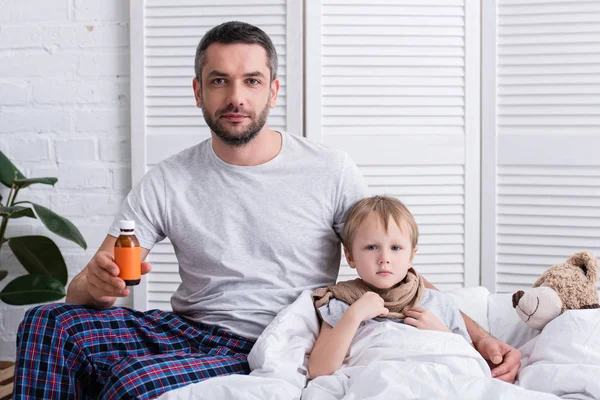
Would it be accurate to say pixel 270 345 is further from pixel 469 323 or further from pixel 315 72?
pixel 315 72

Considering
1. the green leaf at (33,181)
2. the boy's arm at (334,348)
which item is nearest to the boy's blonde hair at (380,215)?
the boy's arm at (334,348)

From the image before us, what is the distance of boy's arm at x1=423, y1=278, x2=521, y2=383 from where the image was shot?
159 cm

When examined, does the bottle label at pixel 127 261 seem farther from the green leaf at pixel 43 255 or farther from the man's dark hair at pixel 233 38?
the green leaf at pixel 43 255

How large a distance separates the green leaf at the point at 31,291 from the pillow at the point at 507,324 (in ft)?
4.93

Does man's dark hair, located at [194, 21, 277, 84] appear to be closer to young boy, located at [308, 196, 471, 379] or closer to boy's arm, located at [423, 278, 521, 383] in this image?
young boy, located at [308, 196, 471, 379]

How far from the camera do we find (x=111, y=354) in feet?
5.21

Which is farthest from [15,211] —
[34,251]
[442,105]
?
[442,105]

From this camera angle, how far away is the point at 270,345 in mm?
1531

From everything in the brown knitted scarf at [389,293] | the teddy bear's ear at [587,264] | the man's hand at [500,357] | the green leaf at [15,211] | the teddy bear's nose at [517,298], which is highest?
the green leaf at [15,211]

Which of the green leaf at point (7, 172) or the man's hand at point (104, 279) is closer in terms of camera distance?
the man's hand at point (104, 279)

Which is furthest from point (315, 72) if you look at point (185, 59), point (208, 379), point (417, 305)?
point (208, 379)

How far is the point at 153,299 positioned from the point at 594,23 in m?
2.02

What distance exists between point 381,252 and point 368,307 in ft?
0.47

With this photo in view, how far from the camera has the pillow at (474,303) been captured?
6.25ft
